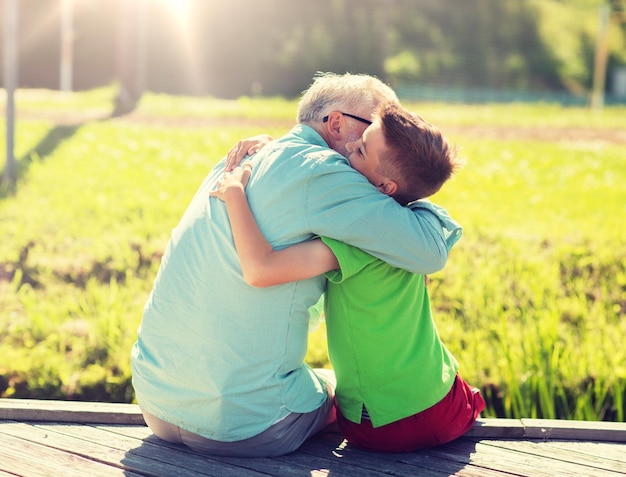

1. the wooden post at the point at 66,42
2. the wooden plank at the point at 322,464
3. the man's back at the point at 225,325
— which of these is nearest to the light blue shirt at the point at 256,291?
the man's back at the point at 225,325

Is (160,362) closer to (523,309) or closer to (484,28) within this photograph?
(523,309)

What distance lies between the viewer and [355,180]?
1970 millimetres

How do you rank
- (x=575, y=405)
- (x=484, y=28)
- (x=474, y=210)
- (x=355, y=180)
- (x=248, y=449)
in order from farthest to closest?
(x=484, y=28) → (x=474, y=210) → (x=575, y=405) → (x=248, y=449) → (x=355, y=180)

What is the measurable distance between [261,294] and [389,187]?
42 cm

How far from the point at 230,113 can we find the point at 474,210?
231 inches

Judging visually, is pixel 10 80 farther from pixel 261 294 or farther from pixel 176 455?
pixel 261 294

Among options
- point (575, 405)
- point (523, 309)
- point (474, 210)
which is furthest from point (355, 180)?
point (474, 210)

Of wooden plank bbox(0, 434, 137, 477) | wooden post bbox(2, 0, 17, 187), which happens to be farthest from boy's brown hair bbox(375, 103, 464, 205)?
wooden post bbox(2, 0, 17, 187)

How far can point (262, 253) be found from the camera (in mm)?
1910

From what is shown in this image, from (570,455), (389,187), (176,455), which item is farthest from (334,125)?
(570,455)

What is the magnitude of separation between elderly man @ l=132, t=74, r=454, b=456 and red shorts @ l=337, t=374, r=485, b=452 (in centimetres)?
18

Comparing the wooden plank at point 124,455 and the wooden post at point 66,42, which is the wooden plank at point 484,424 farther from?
the wooden post at point 66,42

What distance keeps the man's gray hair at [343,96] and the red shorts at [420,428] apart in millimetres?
821

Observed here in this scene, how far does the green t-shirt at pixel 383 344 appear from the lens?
2092mm
